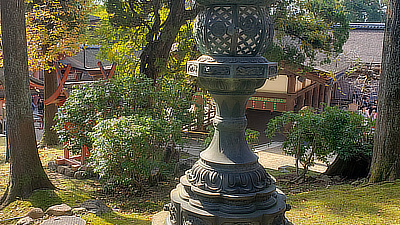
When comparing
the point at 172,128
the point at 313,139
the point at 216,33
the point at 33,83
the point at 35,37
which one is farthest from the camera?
the point at 33,83

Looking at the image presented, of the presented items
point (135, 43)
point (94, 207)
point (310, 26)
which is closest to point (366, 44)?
point (310, 26)

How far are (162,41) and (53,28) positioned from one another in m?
4.29

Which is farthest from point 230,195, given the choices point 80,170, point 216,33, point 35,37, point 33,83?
point 33,83

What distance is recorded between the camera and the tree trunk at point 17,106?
22.6ft

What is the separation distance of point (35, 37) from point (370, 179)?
10.6 metres

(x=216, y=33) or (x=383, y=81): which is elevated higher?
(x=216, y=33)

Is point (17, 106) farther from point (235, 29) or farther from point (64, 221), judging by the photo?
point (235, 29)

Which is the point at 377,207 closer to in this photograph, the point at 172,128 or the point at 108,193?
the point at 172,128

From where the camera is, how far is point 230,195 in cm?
286

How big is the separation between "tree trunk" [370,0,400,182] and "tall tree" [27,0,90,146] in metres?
9.55

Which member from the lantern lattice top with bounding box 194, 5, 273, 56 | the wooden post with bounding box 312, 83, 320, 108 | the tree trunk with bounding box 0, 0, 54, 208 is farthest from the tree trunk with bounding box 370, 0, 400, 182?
the wooden post with bounding box 312, 83, 320, 108

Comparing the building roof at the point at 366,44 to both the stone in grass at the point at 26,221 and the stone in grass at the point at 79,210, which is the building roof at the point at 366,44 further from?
the stone in grass at the point at 26,221

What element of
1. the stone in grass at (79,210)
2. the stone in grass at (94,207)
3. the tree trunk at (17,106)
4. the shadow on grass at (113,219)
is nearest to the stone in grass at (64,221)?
the shadow on grass at (113,219)

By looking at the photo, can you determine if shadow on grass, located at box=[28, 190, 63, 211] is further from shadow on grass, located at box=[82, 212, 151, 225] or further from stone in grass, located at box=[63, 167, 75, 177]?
stone in grass, located at box=[63, 167, 75, 177]
